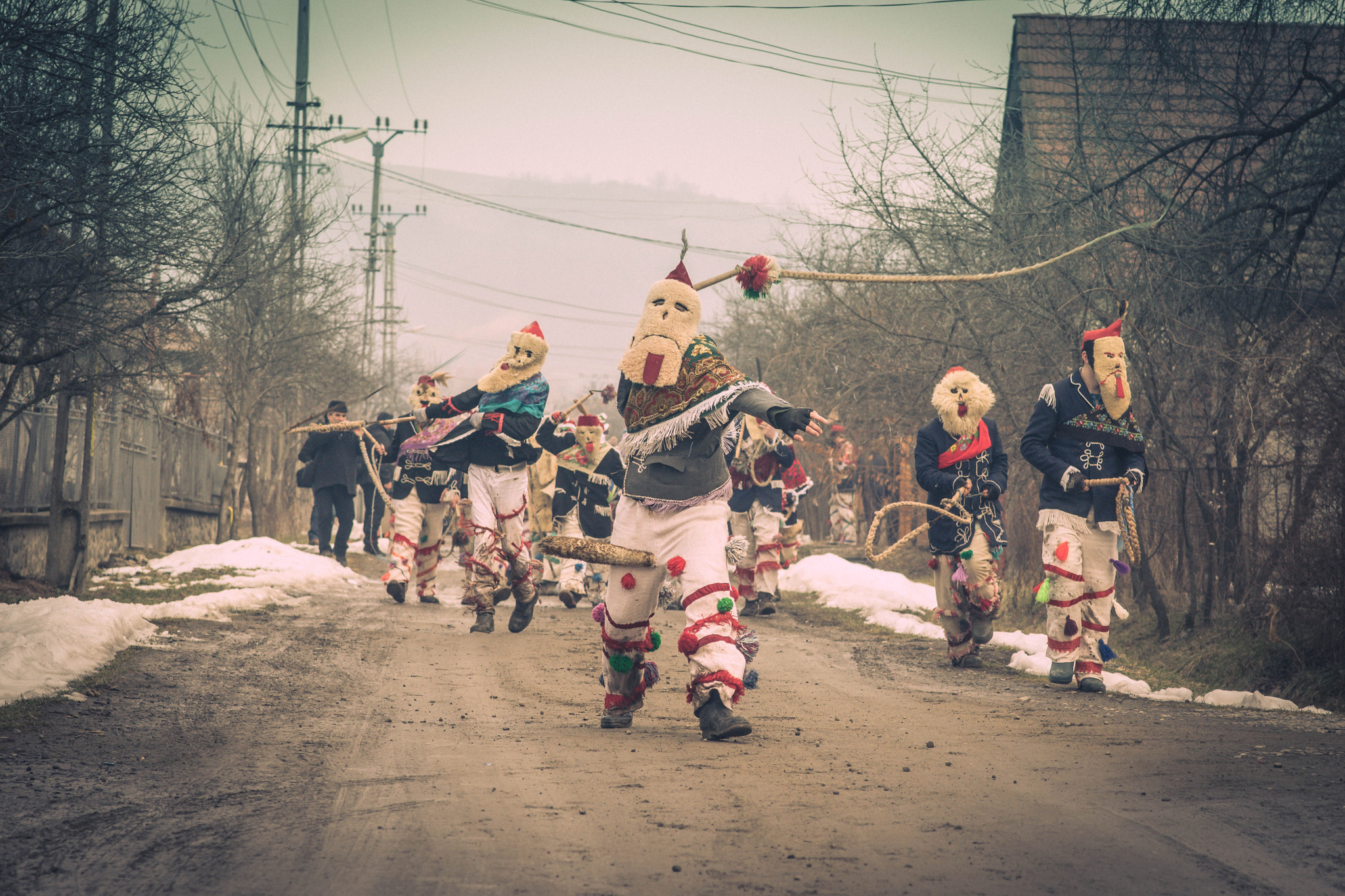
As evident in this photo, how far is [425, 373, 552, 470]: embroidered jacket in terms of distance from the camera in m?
10.1

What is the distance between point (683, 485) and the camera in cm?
614

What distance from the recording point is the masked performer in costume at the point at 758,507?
1280cm

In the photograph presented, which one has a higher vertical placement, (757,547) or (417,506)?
(417,506)

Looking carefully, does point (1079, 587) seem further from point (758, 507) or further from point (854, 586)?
point (854, 586)

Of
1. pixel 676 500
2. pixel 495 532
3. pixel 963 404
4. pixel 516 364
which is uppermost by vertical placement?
pixel 516 364

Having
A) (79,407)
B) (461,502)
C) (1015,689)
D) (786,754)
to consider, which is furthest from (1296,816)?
(79,407)

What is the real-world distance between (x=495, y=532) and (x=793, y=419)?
211 inches

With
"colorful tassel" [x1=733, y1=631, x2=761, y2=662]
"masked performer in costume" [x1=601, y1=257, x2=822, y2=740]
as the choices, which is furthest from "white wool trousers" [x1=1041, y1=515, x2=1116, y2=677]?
"masked performer in costume" [x1=601, y1=257, x2=822, y2=740]

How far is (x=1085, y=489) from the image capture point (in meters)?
7.91

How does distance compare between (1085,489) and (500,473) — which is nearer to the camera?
(1085,489)

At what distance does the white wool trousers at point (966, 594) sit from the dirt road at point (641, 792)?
139 centimetres

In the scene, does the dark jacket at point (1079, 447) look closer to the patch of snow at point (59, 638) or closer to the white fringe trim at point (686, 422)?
the white fringe trim at point (686, 422)

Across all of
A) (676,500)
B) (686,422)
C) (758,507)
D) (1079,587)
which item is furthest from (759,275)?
(758,507)

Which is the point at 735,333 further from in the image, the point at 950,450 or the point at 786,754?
the point at 786,754
